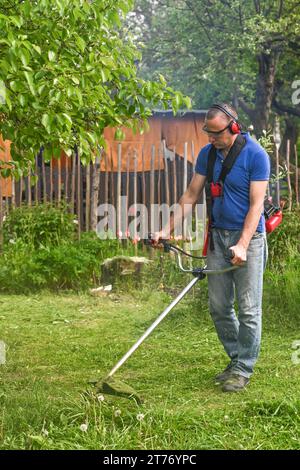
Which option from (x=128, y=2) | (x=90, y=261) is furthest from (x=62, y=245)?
(x=128, y=2)

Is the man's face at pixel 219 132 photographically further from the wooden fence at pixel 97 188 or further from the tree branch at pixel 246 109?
the tree branch at pixel 246 109

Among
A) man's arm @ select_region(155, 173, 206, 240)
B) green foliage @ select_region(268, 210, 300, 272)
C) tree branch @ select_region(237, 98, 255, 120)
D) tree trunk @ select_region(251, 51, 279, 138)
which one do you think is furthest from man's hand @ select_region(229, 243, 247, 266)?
tree branch @ select_region(237, 98, 255, 120)

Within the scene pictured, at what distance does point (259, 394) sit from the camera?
5328 millimetres

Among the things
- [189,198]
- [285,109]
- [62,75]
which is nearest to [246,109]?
[285,109]

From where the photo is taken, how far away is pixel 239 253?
16.9ft

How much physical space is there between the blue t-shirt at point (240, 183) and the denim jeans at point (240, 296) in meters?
0.09

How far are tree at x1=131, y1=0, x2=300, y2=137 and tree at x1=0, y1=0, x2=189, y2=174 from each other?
12543mm

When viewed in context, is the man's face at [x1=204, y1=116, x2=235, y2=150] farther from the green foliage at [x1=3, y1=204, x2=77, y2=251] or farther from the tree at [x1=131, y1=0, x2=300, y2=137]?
the tree at [x1=131, y1=0, x2=300, y2=137]

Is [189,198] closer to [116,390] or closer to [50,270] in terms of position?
[116,390]

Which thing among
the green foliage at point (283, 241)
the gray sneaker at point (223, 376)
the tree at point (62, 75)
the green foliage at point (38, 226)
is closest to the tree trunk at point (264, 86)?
the green foliage at point (38, 226)

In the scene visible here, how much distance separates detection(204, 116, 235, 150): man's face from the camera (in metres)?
5.30

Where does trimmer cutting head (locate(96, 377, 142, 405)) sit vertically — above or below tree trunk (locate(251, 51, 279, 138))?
below

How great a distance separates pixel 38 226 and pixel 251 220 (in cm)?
582
